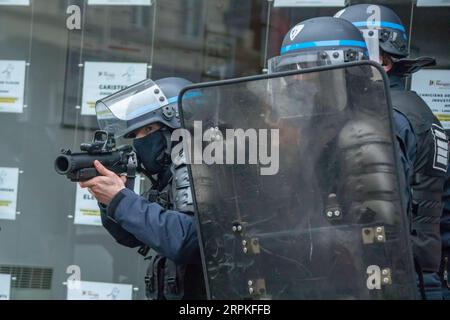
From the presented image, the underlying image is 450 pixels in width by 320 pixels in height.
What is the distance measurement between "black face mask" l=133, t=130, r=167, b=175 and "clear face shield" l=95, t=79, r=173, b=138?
7cm

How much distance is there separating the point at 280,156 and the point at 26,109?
348 centimetres

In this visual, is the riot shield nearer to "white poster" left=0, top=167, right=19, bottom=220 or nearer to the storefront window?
the storefront window

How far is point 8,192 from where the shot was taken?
5.59 m

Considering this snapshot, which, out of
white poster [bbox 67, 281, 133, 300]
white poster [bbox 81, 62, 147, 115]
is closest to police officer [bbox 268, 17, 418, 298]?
white poster [bbox 81, 62, 147, 115]

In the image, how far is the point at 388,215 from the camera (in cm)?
237

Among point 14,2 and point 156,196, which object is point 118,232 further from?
point 14,2

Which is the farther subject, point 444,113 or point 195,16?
point 195,16

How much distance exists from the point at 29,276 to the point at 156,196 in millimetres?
2527

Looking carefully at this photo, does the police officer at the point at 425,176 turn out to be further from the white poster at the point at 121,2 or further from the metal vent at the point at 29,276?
the metal vent at the point at 29,276

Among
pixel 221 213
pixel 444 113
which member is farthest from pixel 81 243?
pixel 221 213

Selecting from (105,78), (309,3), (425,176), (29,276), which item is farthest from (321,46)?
(29,276)

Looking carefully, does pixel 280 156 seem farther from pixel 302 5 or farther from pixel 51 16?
pixel 51 16

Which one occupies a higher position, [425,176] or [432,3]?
[432,3]

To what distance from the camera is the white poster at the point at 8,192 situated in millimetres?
5594
